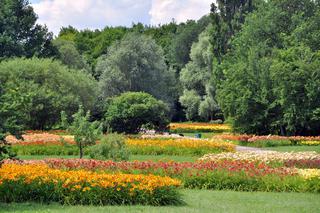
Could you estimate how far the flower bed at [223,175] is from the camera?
50.9ft

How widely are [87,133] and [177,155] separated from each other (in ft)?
23.4

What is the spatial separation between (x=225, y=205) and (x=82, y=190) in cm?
322

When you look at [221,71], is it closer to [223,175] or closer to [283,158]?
[283,158]

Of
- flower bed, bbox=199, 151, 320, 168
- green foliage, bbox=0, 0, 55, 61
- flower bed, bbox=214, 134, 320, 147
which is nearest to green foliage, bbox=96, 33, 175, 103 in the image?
green foliage, bbox=0, 0, 55, 61

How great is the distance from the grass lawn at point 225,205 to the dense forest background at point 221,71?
16568mm

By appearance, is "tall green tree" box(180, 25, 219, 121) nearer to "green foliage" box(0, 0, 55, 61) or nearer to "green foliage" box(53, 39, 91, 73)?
"green foliage" box(53, 39, 91, 73)

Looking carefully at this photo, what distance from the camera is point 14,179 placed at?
1206cm

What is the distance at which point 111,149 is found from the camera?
1889 cm

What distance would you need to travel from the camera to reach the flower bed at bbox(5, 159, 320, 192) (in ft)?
50.9

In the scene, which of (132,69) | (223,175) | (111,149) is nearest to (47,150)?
(111,149)

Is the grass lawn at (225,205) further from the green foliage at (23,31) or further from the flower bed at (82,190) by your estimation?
the green foliage at (23,31)

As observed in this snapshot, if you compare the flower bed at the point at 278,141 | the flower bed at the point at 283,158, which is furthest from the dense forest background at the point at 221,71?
the flower bed at the point at 283,158

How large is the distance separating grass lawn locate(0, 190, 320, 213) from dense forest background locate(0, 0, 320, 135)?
54.4ft

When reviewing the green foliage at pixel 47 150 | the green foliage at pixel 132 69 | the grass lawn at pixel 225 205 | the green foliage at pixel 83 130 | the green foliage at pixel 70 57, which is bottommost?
the grass lawn at pixel 225 205
